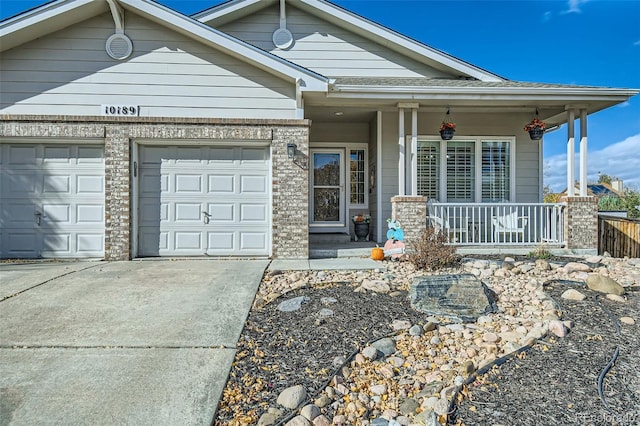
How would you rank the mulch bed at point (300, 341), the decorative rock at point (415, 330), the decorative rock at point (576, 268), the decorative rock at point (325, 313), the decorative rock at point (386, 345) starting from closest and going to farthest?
the mulch bed at point (300, 341) → the decorative rock at point (386, 345) → the decorative rock at point (415, 330) → the decorative rock at point (325, 313) → the decorative rock at point (576, 268)

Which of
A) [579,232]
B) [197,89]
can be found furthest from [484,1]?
[197,89]

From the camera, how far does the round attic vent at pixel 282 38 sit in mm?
8945

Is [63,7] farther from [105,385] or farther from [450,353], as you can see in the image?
[450,353]

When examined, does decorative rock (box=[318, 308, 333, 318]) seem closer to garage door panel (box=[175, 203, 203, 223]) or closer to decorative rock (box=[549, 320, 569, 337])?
decorative rock (box=[549, 320, 569, 337])

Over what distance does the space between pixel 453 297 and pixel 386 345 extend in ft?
4.08

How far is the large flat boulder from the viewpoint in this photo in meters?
3.80

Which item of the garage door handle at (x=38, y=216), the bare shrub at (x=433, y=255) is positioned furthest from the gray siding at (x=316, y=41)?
the garage door handle at (x=38, y=216)

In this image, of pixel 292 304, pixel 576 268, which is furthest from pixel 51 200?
pixel 576 268

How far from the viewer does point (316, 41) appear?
9.02 m

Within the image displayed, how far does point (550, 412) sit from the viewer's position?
2.32 metres

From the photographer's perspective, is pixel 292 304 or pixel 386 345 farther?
pixel 292 304

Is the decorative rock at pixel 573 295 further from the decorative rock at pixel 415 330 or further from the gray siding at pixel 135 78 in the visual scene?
the gray siding at pixel 135 78

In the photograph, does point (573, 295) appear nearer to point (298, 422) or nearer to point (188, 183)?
point (298, 422)

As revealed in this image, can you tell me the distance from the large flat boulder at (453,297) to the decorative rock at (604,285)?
1.29 meters
